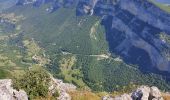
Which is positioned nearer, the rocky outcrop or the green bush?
the rocky outcrop

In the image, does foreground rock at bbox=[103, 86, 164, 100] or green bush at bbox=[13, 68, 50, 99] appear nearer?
foreground rock at bbox=[103, 86, 164, 100]

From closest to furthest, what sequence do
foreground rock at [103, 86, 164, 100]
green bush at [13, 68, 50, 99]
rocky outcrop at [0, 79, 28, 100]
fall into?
rocky outcrop at [0, 79, 28, 100], foreground rock at [103, 86, 164, 100], green bush at [13, 68, 50, 99]

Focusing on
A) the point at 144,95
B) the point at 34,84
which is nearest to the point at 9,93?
the point at 34,84

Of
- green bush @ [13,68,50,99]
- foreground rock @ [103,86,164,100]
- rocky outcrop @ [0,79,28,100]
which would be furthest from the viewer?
green bush @ [13,68,50,99]

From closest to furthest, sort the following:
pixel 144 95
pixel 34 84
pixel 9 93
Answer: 1. pixel 9 93
2. pixel 144 95
3. pixel 34 84

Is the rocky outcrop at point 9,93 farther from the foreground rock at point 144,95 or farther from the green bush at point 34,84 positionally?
the foreground rock at point 144,95

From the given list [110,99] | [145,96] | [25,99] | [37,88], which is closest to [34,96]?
[37,88]

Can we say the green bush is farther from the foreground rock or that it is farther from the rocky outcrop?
the foreground rock

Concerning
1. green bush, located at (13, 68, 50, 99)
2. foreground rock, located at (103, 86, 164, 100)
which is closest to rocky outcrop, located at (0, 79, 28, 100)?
green bush, located at (13, 68, 50, 99)

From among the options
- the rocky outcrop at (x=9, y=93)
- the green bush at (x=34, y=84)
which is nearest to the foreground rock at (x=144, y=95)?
the green bush at (x=34, y=84)

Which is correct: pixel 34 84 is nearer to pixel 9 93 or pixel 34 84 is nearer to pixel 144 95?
pixel 9 93

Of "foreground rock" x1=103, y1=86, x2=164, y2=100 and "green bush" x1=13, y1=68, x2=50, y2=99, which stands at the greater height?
"foreground rock" x1=103, y1=86, x2=164, y2=100

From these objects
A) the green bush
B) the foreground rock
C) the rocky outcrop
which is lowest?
the green bush

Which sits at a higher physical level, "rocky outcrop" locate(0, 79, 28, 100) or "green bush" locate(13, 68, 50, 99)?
"rocky outcrop" locate(0, 79, 28, 100)
